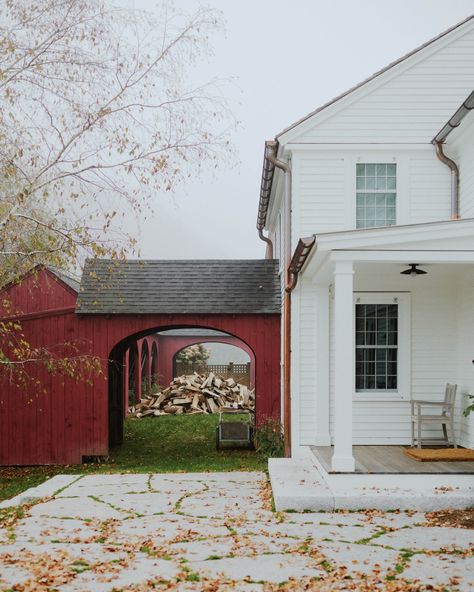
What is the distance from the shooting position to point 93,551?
6.20m

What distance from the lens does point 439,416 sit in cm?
1040

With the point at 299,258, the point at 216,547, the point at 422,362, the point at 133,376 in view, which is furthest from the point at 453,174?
the point at 133,376

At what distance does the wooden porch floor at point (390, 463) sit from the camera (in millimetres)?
8742

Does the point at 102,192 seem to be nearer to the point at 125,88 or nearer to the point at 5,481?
the point at 125,88

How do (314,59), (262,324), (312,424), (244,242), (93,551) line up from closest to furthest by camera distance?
1. (93,551)
2. (312,424)
3. (262,324)
4. (314,59)
5. (244,242)

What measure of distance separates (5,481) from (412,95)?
9.58 metres

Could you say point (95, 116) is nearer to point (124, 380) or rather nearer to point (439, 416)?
point (439, 416)

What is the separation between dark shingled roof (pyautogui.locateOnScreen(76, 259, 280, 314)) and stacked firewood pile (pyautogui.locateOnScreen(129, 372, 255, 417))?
815 centimetres

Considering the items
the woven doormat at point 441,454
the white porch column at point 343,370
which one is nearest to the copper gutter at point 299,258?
the white porch column at point 343,370

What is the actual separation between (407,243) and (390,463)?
116 inches

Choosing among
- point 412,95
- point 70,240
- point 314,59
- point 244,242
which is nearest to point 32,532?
point 70,240

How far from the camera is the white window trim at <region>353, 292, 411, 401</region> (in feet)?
37.0

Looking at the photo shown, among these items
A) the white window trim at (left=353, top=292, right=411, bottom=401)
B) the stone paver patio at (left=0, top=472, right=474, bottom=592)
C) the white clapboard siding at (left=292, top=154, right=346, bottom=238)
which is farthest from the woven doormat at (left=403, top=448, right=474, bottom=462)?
the white clapboard siding at (left=292, top=154, right=346, bottom=238)

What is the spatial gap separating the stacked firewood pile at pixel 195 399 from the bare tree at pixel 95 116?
41.3 ft
